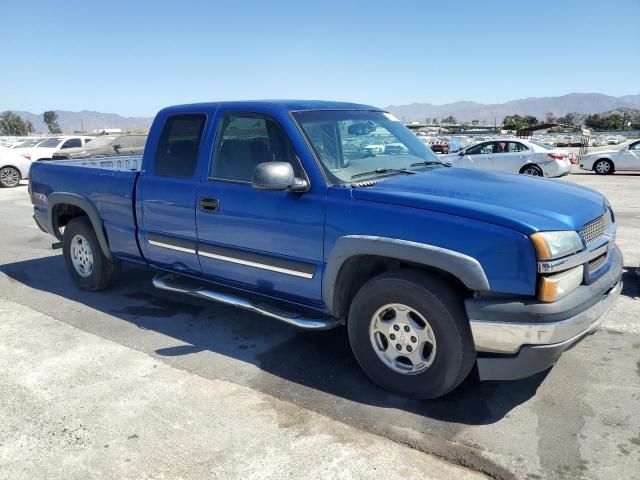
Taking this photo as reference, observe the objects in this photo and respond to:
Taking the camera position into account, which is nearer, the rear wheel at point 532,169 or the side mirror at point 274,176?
the side mirror at point 274,176

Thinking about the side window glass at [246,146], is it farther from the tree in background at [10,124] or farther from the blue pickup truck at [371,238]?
the tree in background at [10,124]

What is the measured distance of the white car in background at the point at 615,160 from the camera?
730 inches

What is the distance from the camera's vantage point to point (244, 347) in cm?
420

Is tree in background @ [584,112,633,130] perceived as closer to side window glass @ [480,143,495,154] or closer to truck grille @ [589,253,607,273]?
side window glass @ [480,143,495,154]

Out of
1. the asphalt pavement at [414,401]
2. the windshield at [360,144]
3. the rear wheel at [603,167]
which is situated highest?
the windshield at [360,144]

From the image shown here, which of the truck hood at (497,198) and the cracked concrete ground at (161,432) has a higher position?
the truck hood at (497,198)

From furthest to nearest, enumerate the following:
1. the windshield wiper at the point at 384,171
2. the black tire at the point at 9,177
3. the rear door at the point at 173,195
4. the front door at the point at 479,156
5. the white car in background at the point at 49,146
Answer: the white car in background at the point at 49,146 → the black tire at the point at 9,177 → the front door at the point at 479,156 → the rear door at the point at 173,195 → the windshield wiper at the point at 384,171

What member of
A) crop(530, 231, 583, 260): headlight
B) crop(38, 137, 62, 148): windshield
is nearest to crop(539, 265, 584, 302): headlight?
crop(530, 231, 583, 260): headlight

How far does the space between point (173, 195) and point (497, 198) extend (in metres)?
2.56

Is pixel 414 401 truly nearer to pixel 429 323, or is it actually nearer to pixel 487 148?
pixel 429 323

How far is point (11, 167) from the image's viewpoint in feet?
55.5

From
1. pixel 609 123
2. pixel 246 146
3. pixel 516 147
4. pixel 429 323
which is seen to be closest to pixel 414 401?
pixel 429 323

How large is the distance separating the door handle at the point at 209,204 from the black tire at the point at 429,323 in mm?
1353

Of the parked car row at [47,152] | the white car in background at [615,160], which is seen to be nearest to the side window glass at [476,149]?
the white car in background at [615,160]
